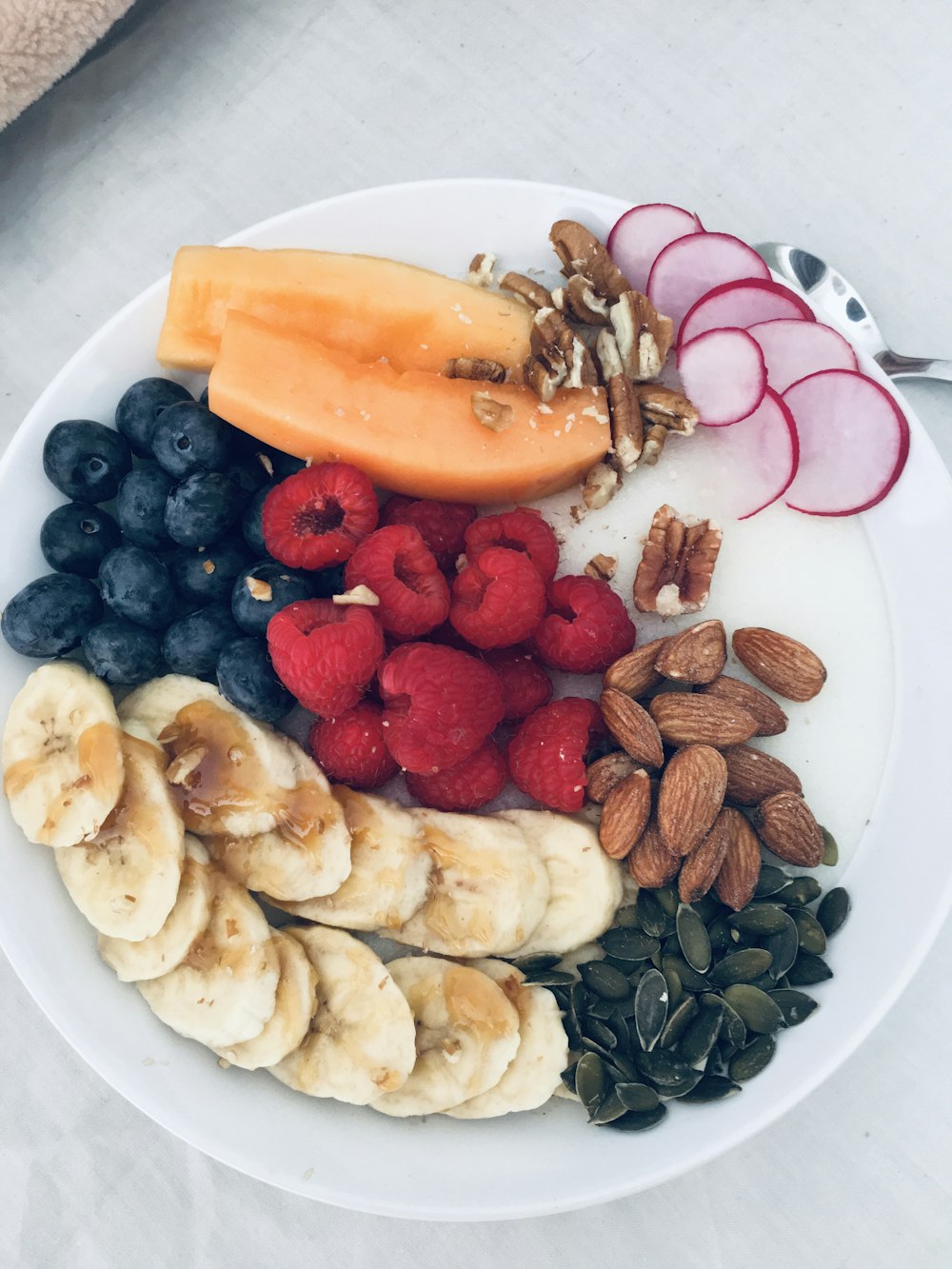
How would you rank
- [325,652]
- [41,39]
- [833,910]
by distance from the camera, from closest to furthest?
1. [325,652]
2. [833,910]
3. [41,39]

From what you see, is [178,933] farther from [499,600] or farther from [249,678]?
[499,600]

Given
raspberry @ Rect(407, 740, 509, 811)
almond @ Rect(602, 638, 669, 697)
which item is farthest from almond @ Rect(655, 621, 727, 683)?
raspberry @ Rect(407, 740, 509, 811)

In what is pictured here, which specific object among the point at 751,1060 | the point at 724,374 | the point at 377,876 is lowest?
the point at 377,876

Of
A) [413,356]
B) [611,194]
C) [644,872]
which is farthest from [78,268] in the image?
[644,872]

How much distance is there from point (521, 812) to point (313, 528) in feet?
1.33

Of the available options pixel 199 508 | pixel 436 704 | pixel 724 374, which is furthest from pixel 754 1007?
pixel 199 508

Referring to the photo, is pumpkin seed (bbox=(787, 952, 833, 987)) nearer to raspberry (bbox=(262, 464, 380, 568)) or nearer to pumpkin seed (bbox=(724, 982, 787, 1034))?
pumpkin seed (bbox=(724, 982, 787, 1034))

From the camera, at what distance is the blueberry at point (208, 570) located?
1.08m

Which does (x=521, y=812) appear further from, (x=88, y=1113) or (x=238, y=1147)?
(x=88, y=1113)

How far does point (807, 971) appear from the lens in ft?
3.46

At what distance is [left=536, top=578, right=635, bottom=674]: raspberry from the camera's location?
105 cm

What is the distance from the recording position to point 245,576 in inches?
41.9

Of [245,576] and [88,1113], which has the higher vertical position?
[245,576]

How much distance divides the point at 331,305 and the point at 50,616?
48cm
